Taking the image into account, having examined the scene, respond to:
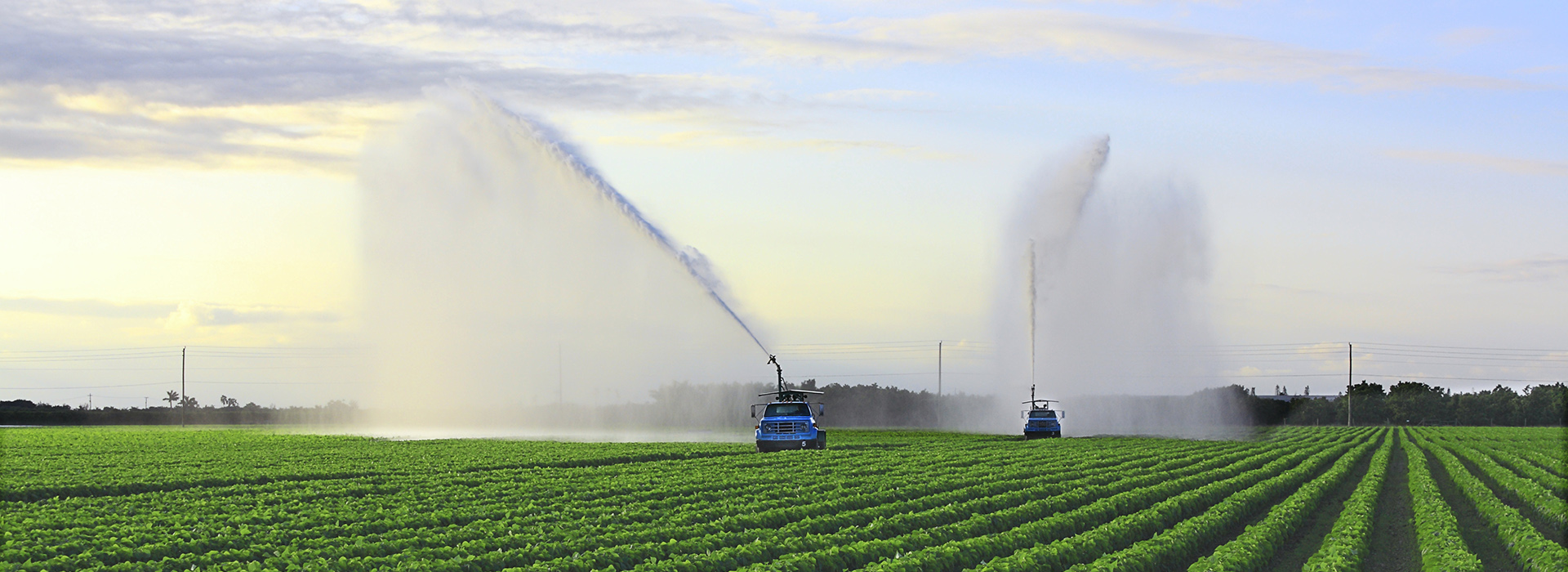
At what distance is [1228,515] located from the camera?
81.7 ft

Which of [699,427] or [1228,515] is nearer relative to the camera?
[1228,515]

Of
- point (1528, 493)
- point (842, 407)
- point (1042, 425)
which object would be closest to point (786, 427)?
point (1042, 425)

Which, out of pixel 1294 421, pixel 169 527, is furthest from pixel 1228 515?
pixel 1294 421

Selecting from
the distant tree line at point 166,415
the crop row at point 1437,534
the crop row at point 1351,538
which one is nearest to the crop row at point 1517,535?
the crop row at point 1437,534

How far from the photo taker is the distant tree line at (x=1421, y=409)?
140 meters

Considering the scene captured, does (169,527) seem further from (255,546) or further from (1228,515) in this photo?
(1228,515)

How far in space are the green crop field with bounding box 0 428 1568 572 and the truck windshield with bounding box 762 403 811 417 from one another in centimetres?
270

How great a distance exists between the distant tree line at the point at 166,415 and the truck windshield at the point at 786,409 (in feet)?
229

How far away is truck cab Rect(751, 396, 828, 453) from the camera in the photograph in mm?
47688

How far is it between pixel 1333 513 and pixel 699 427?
5776 cm

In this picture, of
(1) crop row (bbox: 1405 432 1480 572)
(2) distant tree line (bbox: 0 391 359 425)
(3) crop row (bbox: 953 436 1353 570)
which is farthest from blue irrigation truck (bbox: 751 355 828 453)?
(2) distant tree line (bbox: 0 391 359 425)

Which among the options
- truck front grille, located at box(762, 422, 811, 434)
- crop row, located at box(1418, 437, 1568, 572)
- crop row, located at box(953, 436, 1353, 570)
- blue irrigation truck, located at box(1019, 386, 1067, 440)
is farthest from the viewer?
blue irrigation truck, located at box(1019, 386, 1067, 440)

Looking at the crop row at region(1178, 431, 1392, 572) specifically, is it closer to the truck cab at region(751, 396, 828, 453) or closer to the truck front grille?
the truck cab at region(751, 396, 828, 453)

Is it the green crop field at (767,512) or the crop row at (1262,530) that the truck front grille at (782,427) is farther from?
the crop row at (1262,530)
